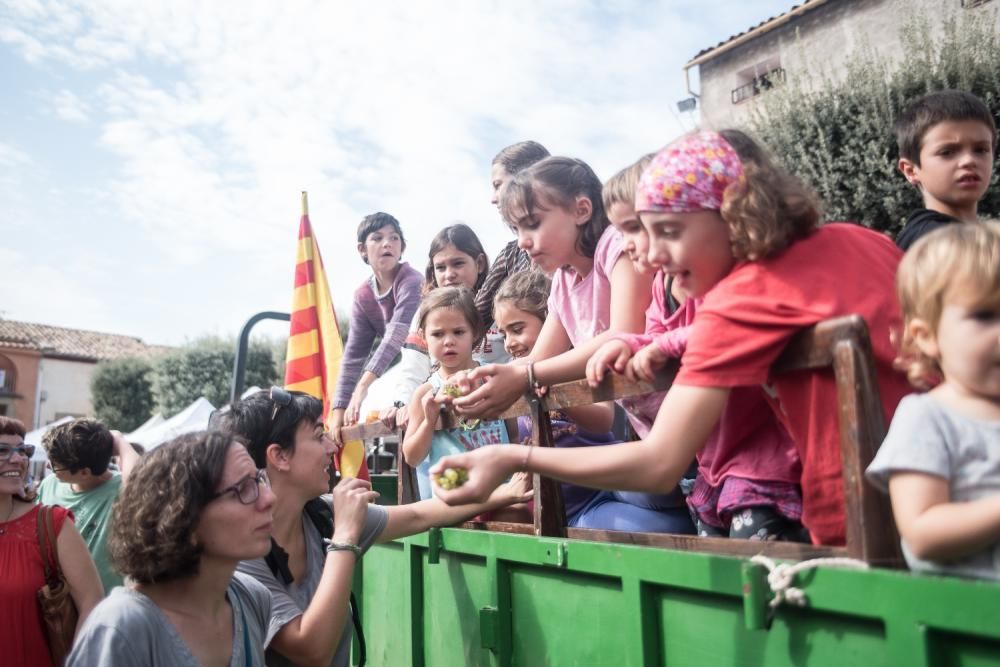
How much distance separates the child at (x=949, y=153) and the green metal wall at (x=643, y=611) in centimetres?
163

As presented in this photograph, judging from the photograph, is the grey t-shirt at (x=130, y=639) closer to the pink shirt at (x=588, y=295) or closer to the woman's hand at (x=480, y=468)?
the woman's hand at (x=480, y=468)

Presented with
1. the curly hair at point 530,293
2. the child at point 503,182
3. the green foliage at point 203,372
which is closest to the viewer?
the curly hair at point 530,293

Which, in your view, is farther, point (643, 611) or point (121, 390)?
point (121, 390)

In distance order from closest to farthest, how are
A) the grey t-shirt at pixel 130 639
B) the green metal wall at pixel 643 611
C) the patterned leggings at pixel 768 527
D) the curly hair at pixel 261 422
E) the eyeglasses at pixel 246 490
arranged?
the green metal wall at pixel 643 611
the patterned leggings at pixel 768 527
the grey t-shirt at pixel 130 639
the eyeglasses at pixel 246 490
the curly hair at pixel 261 422

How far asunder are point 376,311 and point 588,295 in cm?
316

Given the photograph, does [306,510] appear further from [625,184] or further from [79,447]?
[79,447]

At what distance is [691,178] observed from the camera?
1946 millimetres

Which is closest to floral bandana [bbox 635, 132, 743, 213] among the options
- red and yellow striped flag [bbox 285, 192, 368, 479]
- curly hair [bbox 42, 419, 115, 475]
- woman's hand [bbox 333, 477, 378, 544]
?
woman's hand [bbox 333, 477, 378, 544]

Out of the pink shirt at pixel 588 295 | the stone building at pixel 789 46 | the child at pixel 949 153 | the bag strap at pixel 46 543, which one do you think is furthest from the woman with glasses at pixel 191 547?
the stone building at pixel 789 46

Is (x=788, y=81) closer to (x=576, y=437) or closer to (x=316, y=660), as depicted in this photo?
(x=576, y=437)

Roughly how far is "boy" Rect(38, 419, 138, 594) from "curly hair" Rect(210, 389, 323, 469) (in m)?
2.31

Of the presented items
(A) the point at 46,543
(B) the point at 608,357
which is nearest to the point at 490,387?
(B) the point at 608,357

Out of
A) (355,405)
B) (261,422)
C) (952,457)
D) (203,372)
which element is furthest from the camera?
(203,372)

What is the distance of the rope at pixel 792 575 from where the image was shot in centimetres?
148
